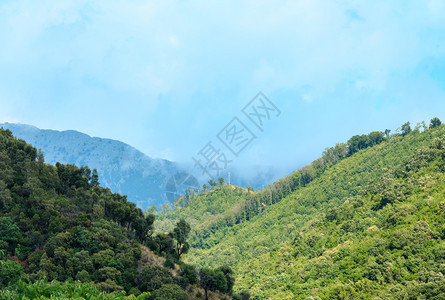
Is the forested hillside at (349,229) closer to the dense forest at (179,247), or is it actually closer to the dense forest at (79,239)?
the dense forest at (179,247)

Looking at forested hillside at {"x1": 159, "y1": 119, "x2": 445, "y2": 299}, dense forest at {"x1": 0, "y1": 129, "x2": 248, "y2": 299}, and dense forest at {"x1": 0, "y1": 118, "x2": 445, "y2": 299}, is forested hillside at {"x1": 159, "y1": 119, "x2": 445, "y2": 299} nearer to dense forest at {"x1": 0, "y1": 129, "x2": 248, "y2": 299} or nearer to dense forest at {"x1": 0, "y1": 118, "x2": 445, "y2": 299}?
dense forest at {"x1": 0, "y1": 118, "x2": 445, "y2": 299}

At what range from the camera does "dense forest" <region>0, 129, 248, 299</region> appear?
34.5 m

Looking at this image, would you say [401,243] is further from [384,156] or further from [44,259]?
[384,156]

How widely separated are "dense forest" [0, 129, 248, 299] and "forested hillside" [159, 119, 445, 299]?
13.9 meters

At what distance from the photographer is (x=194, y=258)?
101312 mm

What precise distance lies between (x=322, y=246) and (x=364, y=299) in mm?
21672

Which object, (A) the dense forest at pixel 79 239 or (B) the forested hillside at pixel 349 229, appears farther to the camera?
(B) the forested hillside at pixel 349 229

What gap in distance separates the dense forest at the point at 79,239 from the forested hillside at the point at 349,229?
13.9 metres

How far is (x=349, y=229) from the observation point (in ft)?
185

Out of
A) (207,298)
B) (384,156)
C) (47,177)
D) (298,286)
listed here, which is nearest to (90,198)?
(47,177)

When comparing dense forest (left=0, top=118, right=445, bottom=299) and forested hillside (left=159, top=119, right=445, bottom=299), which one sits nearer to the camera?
dense forest (left=0, top=118, right=445, bottom=299)

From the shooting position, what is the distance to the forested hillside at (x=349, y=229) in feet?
132

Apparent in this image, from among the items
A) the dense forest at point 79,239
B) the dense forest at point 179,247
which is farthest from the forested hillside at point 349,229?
the dense forest at point 79,239

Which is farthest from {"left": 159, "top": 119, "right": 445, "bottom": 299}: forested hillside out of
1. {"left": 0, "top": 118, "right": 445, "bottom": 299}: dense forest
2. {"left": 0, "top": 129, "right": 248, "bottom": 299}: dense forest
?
{"left": 0, "top": 129, "right": 248, "bottom": 299}: dense forest
